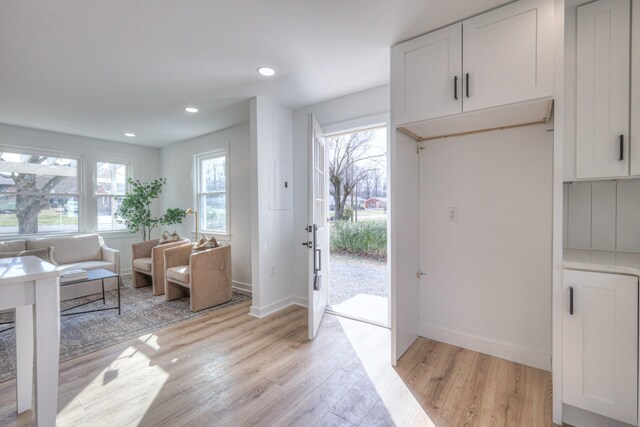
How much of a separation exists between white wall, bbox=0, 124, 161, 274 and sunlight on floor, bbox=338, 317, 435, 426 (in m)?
4.84

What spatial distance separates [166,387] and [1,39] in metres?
2.72

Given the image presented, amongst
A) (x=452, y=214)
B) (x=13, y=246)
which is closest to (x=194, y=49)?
(x=452, y=214)

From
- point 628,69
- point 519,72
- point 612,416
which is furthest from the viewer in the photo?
point 519,72

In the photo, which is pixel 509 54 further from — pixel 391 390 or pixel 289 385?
pixel 289 385

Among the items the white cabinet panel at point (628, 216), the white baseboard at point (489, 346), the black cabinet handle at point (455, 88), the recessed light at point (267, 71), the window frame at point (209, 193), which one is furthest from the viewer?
the window frame at point (209, 193)

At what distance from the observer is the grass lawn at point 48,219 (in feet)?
14.1

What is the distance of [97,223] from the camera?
5191 mm

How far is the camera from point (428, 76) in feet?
6.93

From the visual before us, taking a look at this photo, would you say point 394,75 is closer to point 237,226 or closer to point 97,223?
point 237,226

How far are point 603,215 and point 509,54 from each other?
121 centimetres

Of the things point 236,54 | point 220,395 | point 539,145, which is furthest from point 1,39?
point 539,145

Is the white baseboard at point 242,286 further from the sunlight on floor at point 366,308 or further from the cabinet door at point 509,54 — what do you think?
the cabinet door at point 509,54

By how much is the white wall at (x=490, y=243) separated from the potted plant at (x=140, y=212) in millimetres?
3993

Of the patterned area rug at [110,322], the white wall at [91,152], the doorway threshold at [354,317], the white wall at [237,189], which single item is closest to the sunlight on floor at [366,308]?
the doorway threshold at [354,317]
